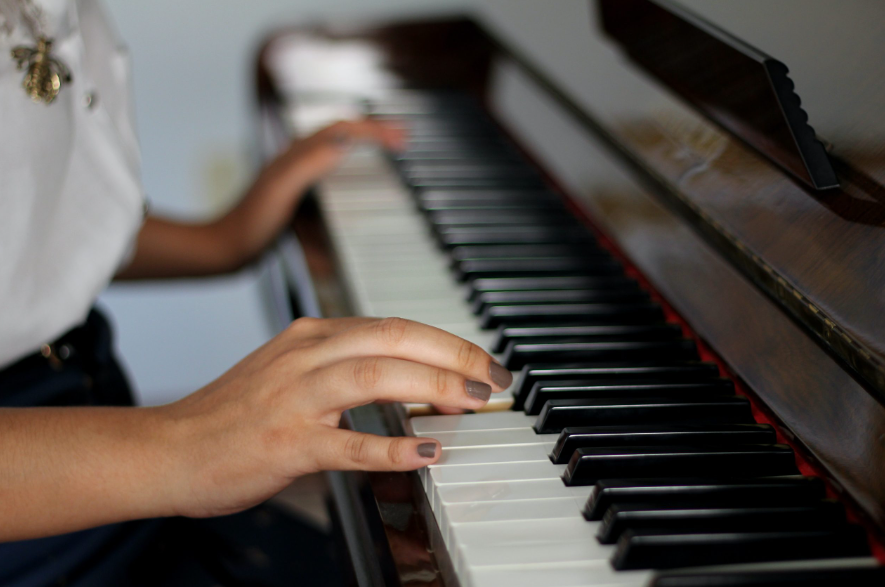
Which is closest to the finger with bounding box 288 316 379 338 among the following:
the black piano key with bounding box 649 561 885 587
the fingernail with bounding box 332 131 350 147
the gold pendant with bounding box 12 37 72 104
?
the black piano key with bounding box 649 561 885 587

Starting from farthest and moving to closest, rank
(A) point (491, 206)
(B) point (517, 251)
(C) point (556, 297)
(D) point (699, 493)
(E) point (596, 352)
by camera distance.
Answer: (A) point (491, 206), (B) point (517, 251), (C) point (556, 297), (E) point (596, 352), (D) point (699, 493)

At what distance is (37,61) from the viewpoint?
32.8 inches

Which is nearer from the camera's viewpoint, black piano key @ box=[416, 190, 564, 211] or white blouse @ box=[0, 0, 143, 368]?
white blouse @ box=[0, 0, 143, 368]

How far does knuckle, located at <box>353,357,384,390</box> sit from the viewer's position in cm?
59

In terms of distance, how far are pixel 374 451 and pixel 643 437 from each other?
213mm

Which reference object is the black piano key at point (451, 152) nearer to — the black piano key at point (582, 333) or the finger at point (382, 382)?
the black piano key at point (582, 333)

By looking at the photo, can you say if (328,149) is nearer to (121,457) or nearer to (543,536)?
(121,457)

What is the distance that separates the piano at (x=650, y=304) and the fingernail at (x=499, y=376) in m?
Answer: 0.06

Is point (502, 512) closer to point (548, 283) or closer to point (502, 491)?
point (502, 491)

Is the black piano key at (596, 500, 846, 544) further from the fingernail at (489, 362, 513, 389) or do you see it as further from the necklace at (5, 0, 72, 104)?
the necklace at (5, 0, 72, 104)

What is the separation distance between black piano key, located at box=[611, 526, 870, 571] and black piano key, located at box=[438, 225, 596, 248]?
54 centimetres

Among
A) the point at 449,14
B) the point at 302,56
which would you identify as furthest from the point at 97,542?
the point at 449,14

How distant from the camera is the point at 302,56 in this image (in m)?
1.60

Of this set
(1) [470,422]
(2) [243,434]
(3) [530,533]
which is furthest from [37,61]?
(3) [530,533]
